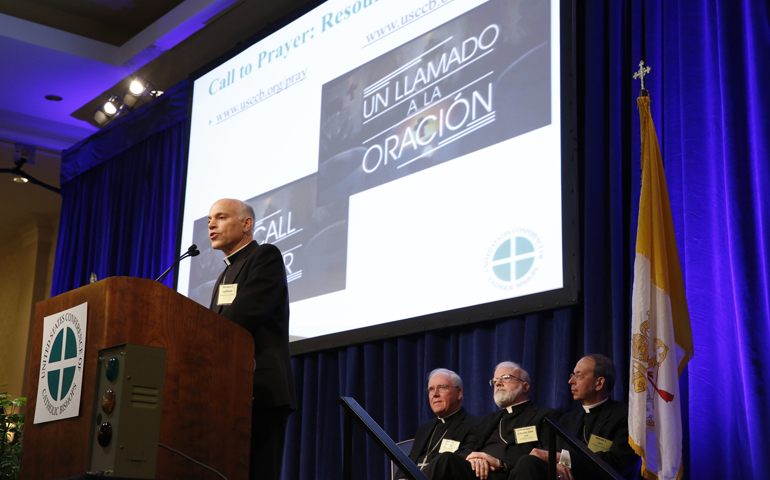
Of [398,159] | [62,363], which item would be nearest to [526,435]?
[398,159]

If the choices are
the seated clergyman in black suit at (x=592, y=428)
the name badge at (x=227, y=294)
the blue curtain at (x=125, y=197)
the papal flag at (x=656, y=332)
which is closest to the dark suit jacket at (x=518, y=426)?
the seated clergyman in black suit at (x=592, y=428)

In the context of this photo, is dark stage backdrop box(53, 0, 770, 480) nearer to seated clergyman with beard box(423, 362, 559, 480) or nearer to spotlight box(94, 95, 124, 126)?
seated clergyman with beard box(423, 362, 559, 480)

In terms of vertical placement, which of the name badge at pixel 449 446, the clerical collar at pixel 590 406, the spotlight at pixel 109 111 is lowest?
the name badge at pixel 449 446

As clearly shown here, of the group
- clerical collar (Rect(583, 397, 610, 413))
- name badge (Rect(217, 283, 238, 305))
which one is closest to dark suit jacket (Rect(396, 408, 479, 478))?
clerical collar (Rect(583, 397, 610, 413))

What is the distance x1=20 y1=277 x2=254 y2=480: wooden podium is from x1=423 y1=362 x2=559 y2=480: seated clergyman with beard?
1362 millimetres

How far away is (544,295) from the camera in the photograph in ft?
12.6

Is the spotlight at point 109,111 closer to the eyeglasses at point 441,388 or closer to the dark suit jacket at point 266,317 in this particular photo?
the eyeglasses at point 441,388

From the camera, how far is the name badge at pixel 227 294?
8.66 ft

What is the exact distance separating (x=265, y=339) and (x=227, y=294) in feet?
0.62

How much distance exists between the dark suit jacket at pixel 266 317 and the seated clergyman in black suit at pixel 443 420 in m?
1.56

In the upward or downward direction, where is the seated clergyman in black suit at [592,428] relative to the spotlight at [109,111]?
downward

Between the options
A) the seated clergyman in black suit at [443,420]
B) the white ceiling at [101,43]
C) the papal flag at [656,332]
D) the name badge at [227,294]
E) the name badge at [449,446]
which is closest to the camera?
the name badge at [227,294]

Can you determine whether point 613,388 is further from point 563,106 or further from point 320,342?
point 320,342

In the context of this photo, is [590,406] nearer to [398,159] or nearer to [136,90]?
[398,159]
